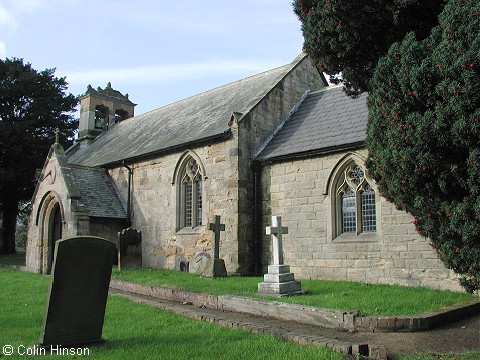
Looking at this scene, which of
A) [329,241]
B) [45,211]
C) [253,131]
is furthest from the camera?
[45,211]

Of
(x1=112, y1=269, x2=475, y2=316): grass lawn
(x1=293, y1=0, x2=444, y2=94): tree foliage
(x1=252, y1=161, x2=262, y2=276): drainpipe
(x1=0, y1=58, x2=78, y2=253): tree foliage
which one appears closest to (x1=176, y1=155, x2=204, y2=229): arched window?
(x1=252, y1=161, x2=262, y2=276): drainpipe

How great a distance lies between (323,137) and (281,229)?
4317 mm

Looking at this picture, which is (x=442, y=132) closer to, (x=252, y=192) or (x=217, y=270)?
(x=217, y=270)

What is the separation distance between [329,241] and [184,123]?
30.2 ft

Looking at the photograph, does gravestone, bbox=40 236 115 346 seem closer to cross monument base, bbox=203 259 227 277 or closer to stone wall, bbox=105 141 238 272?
cross monument base, bbox=203 259 227 277

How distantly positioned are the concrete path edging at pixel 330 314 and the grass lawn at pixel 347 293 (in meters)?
0.34

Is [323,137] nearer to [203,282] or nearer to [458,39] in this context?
[203,282]

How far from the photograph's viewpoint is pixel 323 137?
14148 mm

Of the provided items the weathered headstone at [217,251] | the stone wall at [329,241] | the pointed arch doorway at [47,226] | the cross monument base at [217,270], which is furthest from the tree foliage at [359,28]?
the pointed arch doorway at [47,226]

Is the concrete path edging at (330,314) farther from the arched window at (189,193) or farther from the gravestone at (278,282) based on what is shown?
the arched window at (189,193)

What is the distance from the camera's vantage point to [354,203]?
515 inches

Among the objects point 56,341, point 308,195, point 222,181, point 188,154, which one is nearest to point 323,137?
point 308,195

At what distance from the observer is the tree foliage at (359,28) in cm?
777

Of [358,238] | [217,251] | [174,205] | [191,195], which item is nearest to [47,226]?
[174,205]
